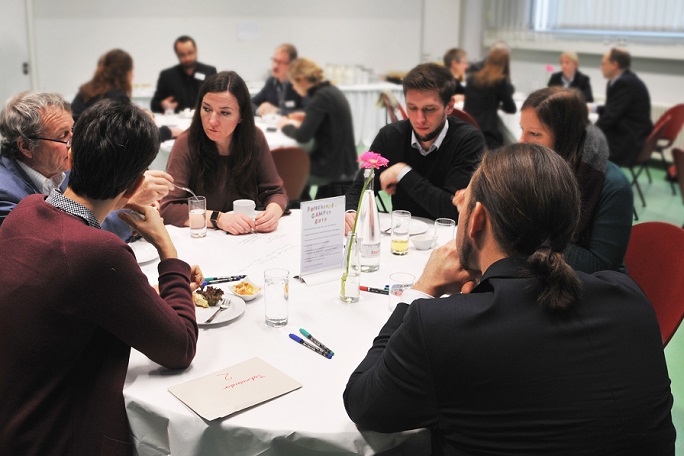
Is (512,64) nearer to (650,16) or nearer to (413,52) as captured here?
(413,52)

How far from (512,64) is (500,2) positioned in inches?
35.8

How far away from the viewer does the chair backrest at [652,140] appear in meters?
5.99

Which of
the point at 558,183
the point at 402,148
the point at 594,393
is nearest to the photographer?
the point at 594,393

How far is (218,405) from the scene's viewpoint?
1.41 meters

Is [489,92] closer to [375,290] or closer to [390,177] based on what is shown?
[390,177]

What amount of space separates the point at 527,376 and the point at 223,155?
2092 millimetres

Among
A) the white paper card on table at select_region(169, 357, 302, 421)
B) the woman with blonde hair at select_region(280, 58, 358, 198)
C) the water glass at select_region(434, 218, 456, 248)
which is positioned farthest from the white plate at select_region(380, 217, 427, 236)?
the woman with blonde hair at select_region(280, 58, 358, 198)

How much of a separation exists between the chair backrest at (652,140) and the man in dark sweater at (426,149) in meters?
3.67

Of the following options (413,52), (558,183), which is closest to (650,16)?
(413,52)

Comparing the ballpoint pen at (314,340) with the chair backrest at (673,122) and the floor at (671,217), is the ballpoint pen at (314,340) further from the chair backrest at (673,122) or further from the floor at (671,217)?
the chair backrest at (673,122)

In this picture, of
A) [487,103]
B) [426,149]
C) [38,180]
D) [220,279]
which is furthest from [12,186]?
[487,103]

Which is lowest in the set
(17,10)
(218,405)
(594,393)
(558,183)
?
(218,405)

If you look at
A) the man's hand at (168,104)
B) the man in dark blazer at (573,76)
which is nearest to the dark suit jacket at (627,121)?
the man in dark blazer at (573,76)

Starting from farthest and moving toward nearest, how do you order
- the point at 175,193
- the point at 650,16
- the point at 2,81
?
1. the point at 650,16
2. the point at 2,81
3. the point at 175,193
